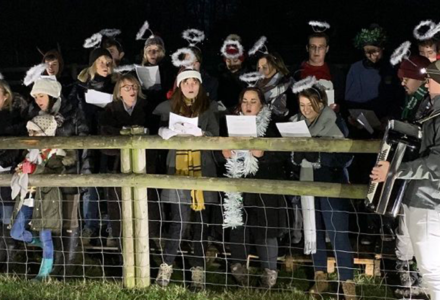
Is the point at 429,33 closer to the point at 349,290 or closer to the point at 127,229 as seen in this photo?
the point at 349,290

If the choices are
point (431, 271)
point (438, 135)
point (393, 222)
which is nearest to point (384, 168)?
point (438, 135)

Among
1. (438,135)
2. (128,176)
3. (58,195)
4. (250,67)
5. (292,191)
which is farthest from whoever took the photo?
(250,67)

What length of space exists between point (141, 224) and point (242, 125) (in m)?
1.25

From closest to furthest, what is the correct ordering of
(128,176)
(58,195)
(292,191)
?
(292,191)
(128,176)
(58,195)

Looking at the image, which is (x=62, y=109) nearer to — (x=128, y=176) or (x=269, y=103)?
(x=128, y=176)

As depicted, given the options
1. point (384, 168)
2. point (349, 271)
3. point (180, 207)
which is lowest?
point (349, 271)

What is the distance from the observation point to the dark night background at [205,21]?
72.6 feet

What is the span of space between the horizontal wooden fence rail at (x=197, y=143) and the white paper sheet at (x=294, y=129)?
163 millimetres

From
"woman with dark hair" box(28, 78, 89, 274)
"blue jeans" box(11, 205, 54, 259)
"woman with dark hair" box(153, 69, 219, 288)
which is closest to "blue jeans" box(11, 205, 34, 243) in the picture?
"blue jeans" box(11, 205, 54, 259)

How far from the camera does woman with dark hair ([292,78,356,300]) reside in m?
6.18

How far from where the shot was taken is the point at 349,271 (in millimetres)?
6152

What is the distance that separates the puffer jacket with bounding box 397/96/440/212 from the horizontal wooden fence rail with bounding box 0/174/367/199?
56 cm

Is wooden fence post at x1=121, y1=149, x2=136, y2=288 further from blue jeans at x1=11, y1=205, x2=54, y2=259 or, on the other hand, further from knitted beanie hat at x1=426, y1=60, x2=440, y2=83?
knitted beanie hat at x1=426, y1=60, x2=440, y2=83

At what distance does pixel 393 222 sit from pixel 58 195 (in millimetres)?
3080
